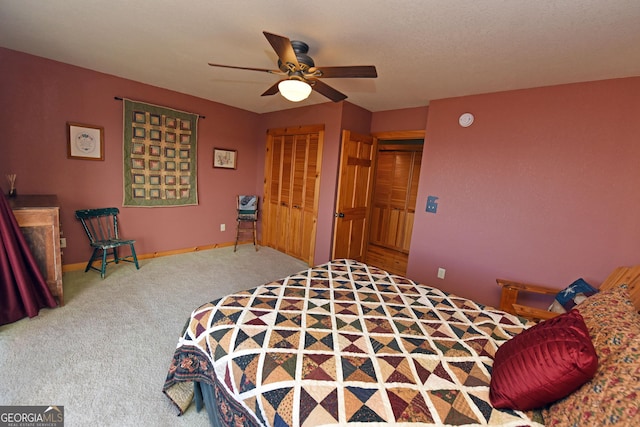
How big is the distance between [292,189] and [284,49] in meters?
2.75

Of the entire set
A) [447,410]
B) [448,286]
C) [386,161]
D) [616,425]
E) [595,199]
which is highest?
[386,161]

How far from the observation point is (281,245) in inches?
180

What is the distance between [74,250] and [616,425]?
4598mm

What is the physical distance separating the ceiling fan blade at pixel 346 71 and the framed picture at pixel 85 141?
301 cm

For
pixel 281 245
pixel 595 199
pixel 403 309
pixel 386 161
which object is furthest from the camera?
pixel 386 161

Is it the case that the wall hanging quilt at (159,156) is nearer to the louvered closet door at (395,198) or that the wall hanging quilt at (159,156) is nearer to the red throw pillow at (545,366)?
the louvered closet door at (395,198)

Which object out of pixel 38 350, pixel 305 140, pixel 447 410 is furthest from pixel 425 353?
pixel 305 140

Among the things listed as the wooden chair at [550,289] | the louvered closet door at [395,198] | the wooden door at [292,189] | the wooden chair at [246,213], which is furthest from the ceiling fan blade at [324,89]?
the louvered closet door at [395,198]

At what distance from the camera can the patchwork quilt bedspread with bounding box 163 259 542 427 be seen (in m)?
0.99

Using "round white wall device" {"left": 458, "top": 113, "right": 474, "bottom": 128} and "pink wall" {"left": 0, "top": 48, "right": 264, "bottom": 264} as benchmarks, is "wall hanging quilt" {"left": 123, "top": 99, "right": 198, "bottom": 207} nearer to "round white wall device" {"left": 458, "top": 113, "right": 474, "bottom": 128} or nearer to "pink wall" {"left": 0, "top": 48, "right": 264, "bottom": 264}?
"pink wall" {"left": 0, "top": 48, "right": 264, "bottom": 264}

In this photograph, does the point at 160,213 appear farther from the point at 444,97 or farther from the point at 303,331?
the point at 444,97

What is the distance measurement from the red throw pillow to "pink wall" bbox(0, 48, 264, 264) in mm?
4223

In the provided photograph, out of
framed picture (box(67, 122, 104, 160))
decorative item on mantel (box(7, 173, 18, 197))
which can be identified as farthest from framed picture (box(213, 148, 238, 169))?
decorative item on mantel (box(7, 173, 18, 197))

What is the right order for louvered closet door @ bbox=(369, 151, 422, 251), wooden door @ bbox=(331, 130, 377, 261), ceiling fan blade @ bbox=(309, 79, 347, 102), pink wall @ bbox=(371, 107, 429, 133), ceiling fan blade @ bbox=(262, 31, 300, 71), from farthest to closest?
louvered closet door @ bbox=(369, 151, 422, 251)
wooden door @ bbox=(331, 130, 377, 261)
pink wall @ bbox=(371, 107, 429, 133)
ceiling fan blade @ bbox=(309, 79, 347, 102)
ceiling fan blade @ bbox=(262, 31, 300, 71)
